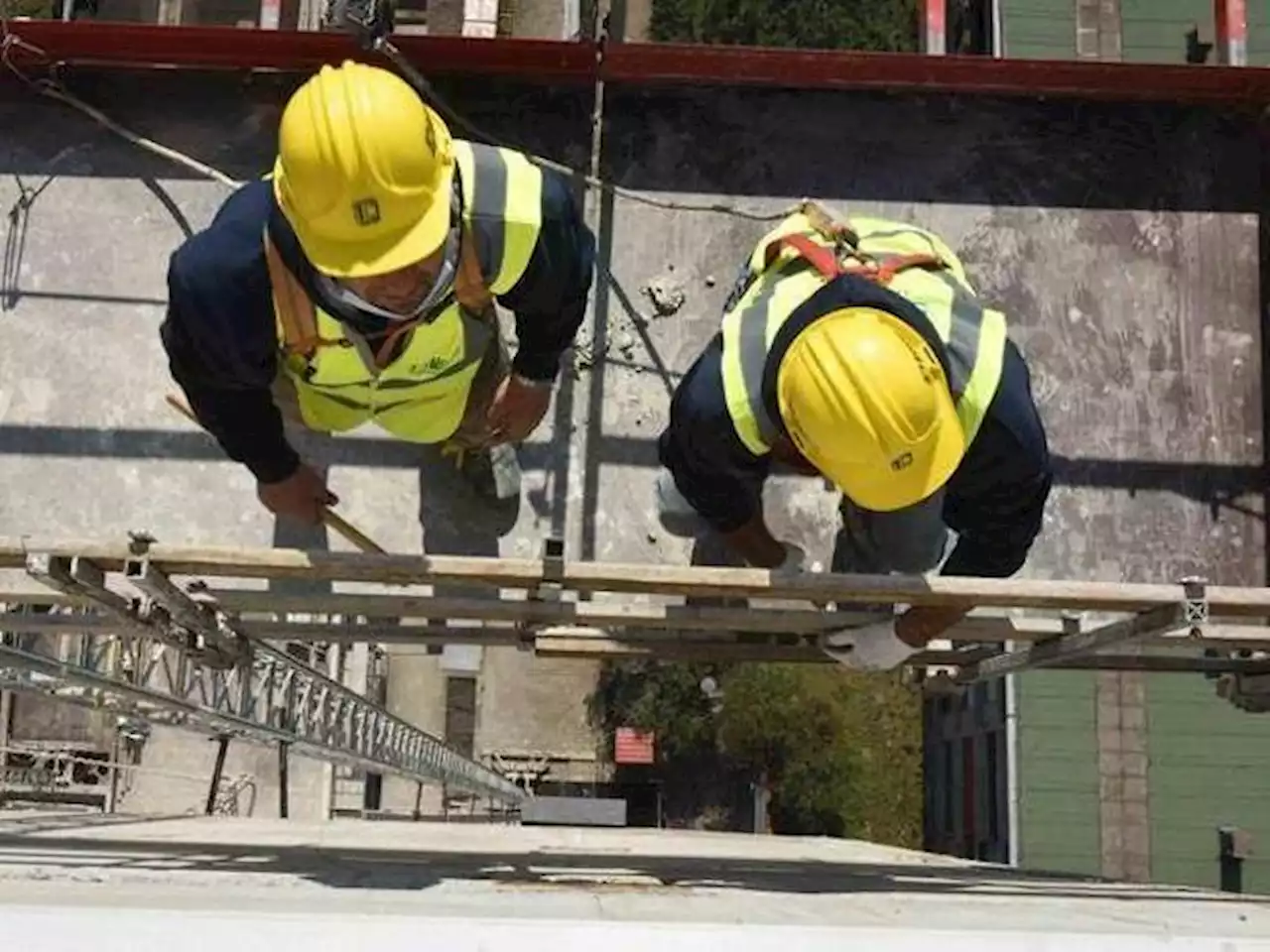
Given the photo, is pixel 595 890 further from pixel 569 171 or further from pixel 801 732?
pixel 801 732

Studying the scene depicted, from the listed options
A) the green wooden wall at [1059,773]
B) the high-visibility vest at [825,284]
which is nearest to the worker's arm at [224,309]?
the high-visibility vest at [825,284]

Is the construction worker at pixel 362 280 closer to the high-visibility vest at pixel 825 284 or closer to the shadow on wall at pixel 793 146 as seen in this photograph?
the high-visibility vest at pixel 825 284

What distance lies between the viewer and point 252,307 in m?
4.80

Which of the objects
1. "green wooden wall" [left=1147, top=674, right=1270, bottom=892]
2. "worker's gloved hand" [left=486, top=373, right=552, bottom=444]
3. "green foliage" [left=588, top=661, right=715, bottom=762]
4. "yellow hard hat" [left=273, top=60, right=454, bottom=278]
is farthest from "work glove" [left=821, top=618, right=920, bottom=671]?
"green foliage" [left=588, top=661, right=715, bottom=762]

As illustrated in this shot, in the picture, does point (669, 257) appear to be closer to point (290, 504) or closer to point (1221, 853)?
point (290, 504)

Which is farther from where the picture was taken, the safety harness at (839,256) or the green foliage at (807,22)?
the green foliage at (807,22)

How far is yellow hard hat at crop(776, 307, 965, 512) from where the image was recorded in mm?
4410

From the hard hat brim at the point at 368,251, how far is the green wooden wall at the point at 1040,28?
56.5 feet

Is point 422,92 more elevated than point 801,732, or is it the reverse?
point 422,92

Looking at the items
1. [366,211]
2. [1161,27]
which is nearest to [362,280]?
[366,211]

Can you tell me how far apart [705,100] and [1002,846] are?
47.1ft

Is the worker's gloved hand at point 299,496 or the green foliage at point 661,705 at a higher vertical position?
the worker's gloved hand at point 299,496

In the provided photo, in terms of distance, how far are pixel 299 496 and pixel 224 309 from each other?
1.13 metres

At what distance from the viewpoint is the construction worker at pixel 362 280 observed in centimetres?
451
